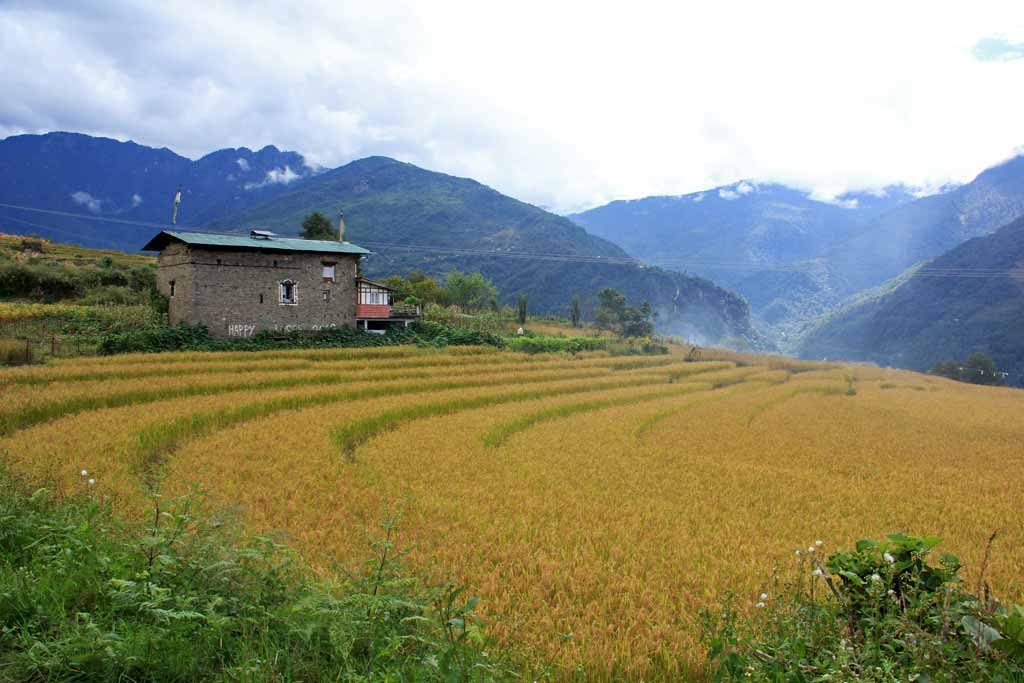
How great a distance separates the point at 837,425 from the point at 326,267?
2956 centimetres

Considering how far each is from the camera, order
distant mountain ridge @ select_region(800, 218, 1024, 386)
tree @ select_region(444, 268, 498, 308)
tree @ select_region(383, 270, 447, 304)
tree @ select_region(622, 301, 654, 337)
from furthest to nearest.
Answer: distant mountain ridge @ select_region(800, 218, 1024, 386) → tree @ select_region(622, 301, 654, 337) → tree @ select_region(444, 268, 498, 308) → tree @ select_region(383, 270, 447, 304)

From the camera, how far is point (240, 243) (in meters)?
30.8

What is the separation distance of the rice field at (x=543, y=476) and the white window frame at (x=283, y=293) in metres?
10.9

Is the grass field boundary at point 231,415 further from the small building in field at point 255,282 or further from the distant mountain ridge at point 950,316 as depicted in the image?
the distant mountain ridge at point 950,316

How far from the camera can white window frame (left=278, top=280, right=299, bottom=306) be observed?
107 feet

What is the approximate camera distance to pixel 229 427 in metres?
13.7

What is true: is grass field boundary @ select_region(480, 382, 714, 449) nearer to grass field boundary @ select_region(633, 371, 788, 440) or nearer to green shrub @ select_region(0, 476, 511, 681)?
grass field boundary @ select_region(633, 371, 788, 440)

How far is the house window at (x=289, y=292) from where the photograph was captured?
3288 centimetres

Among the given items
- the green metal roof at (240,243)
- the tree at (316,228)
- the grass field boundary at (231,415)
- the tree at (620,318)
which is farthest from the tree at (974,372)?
the tree at (316,228)

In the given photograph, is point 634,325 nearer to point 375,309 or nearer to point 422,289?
point 422,289

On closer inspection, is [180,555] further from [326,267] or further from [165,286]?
[165,286]

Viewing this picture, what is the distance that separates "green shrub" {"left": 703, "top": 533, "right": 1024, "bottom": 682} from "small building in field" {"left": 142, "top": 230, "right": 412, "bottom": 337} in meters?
32.0

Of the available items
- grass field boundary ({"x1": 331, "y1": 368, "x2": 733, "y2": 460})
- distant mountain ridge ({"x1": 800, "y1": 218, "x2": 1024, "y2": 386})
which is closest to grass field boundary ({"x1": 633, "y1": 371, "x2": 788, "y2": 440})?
grass field boundary ({"x1": 331, "y1": 368, "x2": 733, "y2": 460})

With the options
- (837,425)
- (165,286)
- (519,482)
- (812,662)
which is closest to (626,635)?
(812,662)
